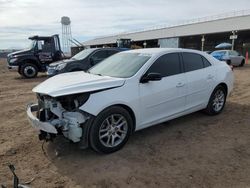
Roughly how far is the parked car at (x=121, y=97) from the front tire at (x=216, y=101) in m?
0.19

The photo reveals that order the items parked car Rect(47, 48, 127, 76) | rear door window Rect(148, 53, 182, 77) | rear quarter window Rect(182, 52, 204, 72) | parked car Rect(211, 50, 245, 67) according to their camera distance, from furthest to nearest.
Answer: parked car Rect(211, 50, 245, 67) → parked car Rect(47, 48, 127, 76) → rear quarter window Rect(182, 52, 204, 72) → rear door window Rect(148, 53, 182, 77)

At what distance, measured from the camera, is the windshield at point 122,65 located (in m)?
4.97

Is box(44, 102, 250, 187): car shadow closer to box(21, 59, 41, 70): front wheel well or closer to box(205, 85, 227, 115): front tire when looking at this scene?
box(205, 85, 227, 115): front tire

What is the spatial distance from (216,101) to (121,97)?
120 inches

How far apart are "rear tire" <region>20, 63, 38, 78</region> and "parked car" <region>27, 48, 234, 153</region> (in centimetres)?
1172

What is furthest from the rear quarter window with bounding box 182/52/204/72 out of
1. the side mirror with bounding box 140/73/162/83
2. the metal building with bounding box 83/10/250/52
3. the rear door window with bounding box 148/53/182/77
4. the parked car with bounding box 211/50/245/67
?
the metal building with bounding box 83/10/250/52

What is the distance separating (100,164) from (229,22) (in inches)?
1674

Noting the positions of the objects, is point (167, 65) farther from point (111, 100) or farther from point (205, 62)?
point (111, 100)

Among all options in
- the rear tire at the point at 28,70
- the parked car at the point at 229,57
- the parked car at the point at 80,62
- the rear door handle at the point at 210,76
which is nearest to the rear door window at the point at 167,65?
the rear door handle at the point at 210,76

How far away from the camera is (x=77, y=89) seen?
4184mm

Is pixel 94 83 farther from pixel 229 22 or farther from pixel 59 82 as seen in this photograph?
pixel 229 22

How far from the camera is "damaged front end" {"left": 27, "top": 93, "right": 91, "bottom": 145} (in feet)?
13.4

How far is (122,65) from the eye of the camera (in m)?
5.29

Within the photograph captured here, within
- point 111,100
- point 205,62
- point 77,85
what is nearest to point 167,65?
point 205,62
